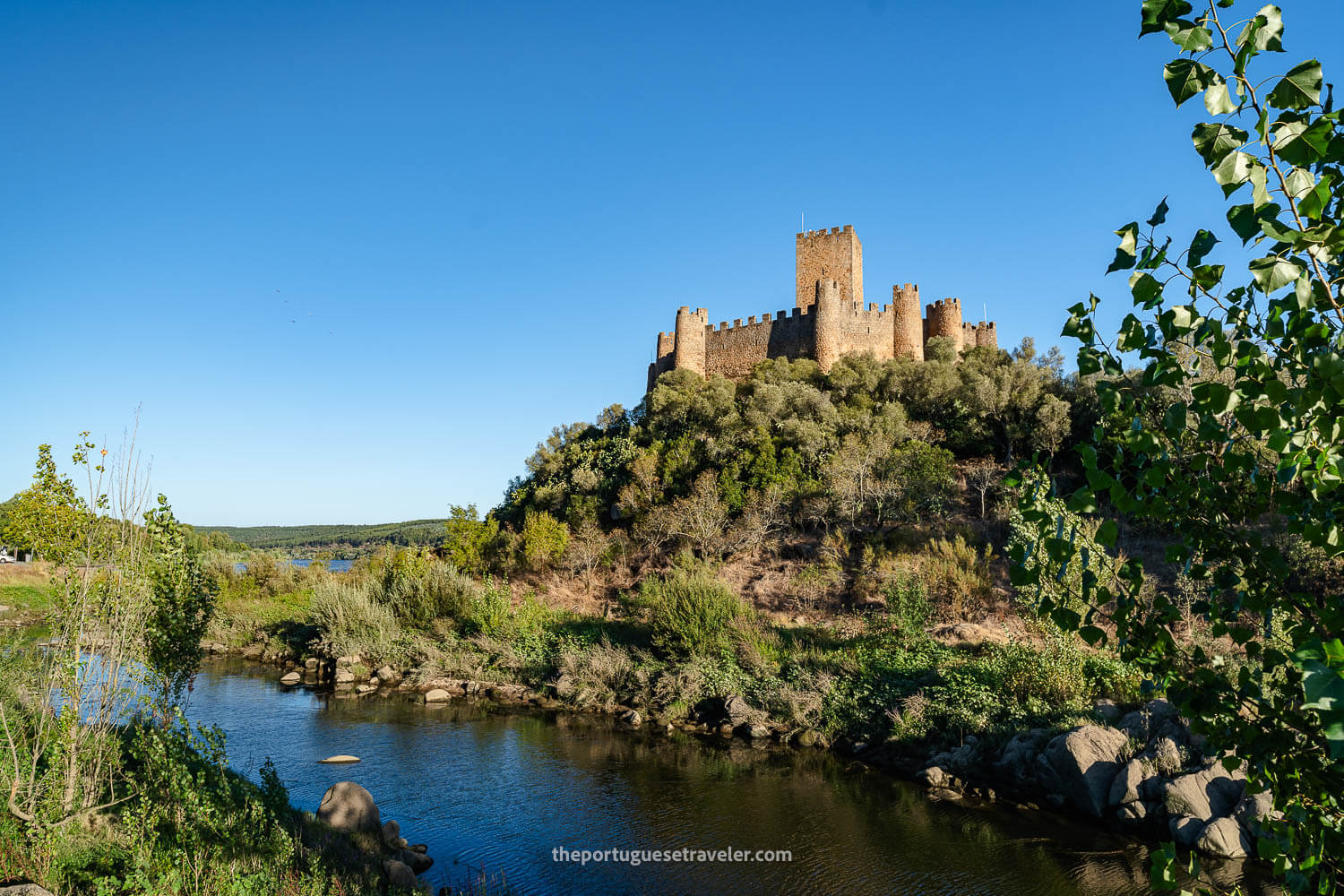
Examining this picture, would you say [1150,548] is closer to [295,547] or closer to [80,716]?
[80,716]

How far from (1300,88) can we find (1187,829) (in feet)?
38.6

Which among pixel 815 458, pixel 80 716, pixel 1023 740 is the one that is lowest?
pixel 1023 740

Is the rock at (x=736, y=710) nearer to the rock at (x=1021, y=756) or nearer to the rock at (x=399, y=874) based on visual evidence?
the rock at (x=1021, y=756)

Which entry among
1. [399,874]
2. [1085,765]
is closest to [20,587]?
[399,874]

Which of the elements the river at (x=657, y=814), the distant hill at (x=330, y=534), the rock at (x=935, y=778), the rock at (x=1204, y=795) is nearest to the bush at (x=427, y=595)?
the river at (x=657, y=814)

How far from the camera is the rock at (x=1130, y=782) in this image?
37.1 feet

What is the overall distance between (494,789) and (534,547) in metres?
16.0

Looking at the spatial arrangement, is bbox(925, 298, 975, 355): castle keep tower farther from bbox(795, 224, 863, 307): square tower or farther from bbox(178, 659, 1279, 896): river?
bbox(178, 659, 1279, 896): river

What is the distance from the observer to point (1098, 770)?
464 inches

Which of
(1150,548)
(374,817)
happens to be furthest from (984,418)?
(374,817)

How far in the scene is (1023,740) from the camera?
13133 millimetres

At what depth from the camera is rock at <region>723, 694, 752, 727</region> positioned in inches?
662

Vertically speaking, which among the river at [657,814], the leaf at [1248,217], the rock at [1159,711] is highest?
the leaf at [1248,217]

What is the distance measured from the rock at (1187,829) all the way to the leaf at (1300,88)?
37.7 feet
